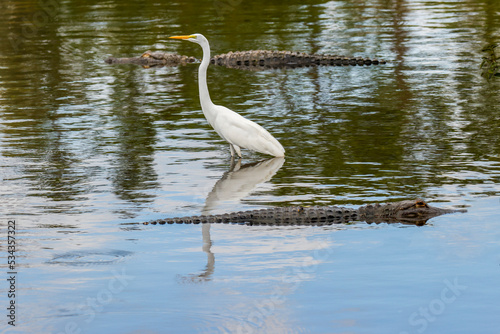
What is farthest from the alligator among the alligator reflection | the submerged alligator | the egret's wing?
the submerged alligator

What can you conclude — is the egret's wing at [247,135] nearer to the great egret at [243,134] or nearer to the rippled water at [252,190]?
the great egret at [243,134]

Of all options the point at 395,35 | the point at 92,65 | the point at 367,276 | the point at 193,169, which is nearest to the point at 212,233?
the point at 367,276

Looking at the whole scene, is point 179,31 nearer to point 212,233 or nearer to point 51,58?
point 51,58

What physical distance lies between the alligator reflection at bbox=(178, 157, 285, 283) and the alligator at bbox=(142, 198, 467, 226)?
25 cm

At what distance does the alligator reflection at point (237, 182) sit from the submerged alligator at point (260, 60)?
8303 millimetres

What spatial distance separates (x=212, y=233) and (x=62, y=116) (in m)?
7.24

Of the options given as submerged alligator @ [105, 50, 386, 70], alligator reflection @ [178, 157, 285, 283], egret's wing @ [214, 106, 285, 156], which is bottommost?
submerged alligator @ [105, 50, 386, 70]

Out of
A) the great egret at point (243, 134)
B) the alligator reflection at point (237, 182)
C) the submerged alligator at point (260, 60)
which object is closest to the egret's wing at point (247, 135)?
the great egret at point (243, 134)

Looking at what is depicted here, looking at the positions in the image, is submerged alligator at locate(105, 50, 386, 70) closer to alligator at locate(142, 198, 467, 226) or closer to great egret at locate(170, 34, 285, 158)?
great egret at locate(170, 34, 285, 158)

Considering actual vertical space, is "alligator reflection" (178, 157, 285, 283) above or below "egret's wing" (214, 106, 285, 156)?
below

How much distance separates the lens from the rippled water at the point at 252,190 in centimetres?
672

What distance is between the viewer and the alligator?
8.68 m

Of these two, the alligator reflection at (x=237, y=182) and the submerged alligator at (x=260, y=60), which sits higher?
the alligator reflection at (x=237, y=182)

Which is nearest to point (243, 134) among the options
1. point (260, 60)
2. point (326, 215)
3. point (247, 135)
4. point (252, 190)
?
point (247, 135)
